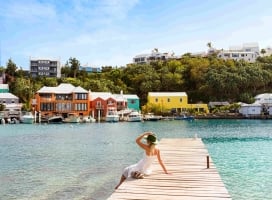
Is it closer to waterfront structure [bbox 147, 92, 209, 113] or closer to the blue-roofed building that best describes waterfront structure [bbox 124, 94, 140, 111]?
waterfront structure [bbox 147, 92, 209, 113]

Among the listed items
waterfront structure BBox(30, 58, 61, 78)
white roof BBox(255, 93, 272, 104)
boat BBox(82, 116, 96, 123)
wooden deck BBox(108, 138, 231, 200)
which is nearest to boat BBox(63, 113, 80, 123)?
boat BBox(82, 116, 96, 123)

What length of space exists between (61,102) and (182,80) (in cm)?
3821

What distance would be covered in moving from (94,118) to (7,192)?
2748 inches

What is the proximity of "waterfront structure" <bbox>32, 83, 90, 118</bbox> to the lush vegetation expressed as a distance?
770 cm

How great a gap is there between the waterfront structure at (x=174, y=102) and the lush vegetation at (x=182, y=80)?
6.24 m

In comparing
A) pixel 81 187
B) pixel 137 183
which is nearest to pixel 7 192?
pixel 81 187

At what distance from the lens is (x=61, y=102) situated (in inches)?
3319

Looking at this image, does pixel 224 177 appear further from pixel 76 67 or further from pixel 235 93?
pixel 76 67

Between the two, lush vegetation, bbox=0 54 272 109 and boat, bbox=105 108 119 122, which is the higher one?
lush vegetation, bbox=0 54 272 109

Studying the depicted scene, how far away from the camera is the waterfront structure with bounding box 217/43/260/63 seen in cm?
14112

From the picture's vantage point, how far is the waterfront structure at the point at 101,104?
85.6m

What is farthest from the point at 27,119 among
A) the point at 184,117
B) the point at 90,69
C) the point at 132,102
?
the point at 90,69

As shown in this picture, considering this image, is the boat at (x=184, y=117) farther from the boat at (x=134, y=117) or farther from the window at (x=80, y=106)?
the window at (x=80, y=106)

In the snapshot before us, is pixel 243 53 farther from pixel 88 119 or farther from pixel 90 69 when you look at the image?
pixel 88 119
